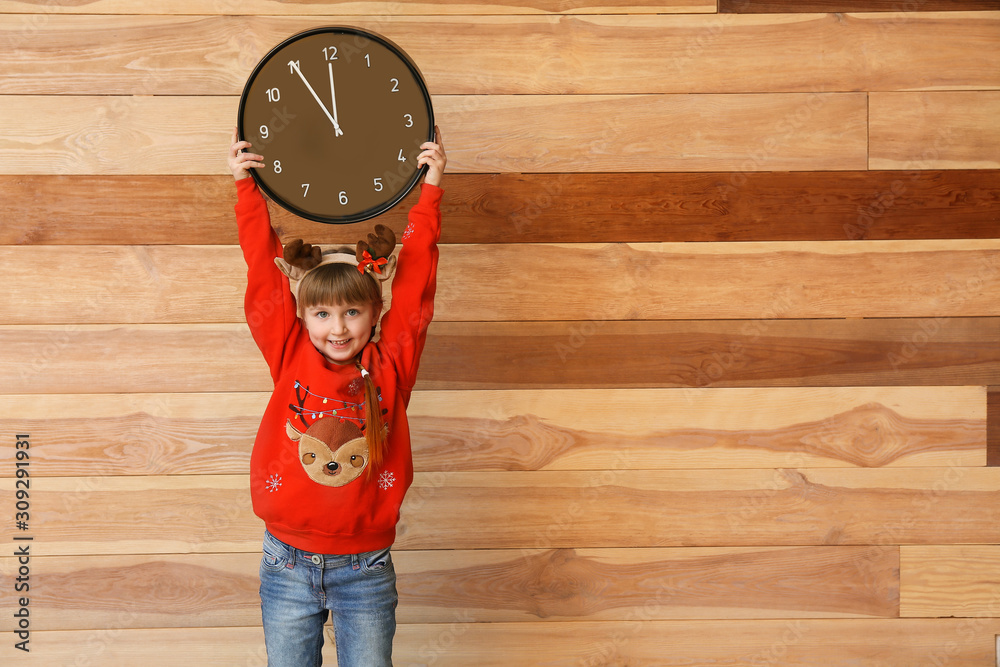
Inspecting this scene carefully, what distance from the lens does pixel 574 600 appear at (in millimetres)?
1553

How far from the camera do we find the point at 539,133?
152 cm

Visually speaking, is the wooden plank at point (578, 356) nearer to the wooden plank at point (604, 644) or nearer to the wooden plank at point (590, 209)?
the wooden plank at point (590, 209)

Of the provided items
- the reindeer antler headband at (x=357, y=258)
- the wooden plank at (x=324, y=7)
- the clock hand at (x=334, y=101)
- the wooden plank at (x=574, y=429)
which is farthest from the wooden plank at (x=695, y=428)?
the wooden plank at (x=324, y=7)

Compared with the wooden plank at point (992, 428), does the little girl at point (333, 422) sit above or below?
above

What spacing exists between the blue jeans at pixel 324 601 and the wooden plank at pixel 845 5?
1303 millimetres

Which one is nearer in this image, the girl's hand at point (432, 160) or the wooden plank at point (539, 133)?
the girl's hand at point (432, 160)

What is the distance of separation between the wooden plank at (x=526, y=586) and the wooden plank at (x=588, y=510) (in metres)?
0.03

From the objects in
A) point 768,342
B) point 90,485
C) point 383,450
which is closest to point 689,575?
point 768,342

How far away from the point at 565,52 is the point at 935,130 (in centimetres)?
81

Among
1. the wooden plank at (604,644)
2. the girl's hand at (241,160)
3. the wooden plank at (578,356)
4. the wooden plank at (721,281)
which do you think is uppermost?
the girl's hand at (241,160)

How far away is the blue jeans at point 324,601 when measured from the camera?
116 centimetres

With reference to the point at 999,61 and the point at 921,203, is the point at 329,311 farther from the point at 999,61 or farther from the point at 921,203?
the point at 999,61

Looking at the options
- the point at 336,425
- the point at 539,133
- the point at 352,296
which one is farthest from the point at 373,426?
the point at 539,133

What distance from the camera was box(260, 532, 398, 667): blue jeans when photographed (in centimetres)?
116
